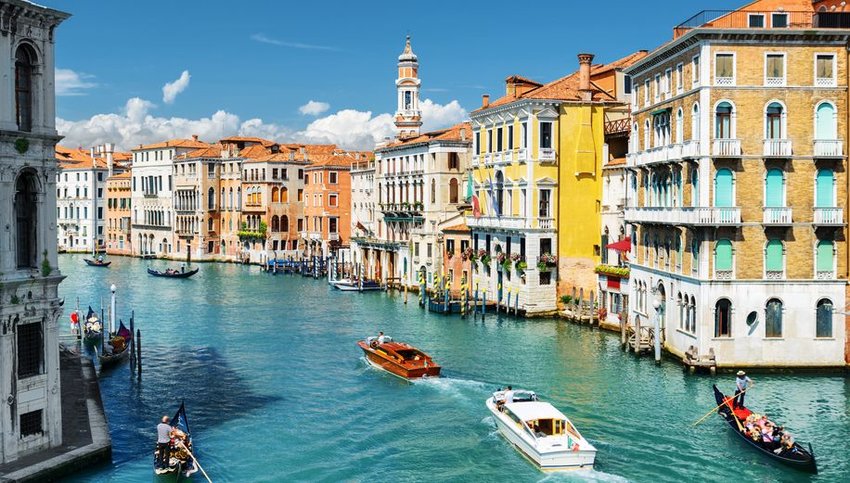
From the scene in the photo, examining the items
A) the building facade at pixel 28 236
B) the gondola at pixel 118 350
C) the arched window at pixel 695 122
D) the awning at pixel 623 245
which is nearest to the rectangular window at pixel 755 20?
the arched window at pixel 695 122

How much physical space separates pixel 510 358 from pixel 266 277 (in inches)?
1378

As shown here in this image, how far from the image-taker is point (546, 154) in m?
36.6

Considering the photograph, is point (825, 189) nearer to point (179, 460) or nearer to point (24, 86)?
point (179, 460)

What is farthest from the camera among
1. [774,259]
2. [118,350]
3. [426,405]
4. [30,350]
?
[118,350]

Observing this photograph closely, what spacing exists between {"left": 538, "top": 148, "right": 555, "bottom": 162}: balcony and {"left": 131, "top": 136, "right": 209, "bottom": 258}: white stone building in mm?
48397

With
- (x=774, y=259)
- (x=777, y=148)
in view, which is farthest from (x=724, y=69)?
(x=774, y=259)

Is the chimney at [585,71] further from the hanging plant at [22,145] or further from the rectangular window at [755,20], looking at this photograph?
the hanging plant at [22,145]

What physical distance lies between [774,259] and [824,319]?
78.6 inches

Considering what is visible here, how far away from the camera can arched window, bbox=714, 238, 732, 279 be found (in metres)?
24.2

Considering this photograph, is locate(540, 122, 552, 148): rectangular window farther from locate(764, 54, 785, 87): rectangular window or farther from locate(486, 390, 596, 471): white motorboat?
locate(486, 390, 596, 471): white motorboat

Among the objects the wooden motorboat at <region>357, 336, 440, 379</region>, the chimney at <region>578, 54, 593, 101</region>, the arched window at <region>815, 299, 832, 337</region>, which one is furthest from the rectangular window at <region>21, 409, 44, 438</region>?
the chimney at <region>578, 54, 593, 101</region>

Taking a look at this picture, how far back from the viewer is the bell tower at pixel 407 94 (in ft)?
233

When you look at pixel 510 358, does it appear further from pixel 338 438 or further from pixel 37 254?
pixel 37 254

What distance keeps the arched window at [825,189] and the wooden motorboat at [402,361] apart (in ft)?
35.3
